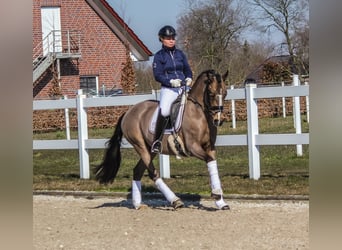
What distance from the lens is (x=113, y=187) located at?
7.41m

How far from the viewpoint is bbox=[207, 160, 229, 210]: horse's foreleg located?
5.59 metres

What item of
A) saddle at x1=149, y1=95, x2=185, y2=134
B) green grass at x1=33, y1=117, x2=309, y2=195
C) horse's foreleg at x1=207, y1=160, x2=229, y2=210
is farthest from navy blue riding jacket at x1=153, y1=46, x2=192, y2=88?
green grass at x1=33, y1=117, x2=309, y2=195

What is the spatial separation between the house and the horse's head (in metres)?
0.54

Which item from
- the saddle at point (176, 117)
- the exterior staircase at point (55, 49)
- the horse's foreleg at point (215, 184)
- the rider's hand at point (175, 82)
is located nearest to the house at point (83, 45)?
the exterior staircase at point (55, 49)

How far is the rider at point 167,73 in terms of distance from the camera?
4.82 m

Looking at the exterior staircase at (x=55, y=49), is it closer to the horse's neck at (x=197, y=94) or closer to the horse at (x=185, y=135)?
the horse at (x=185, y=135)

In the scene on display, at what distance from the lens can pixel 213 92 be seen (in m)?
5.38

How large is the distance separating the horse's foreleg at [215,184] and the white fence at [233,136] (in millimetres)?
951

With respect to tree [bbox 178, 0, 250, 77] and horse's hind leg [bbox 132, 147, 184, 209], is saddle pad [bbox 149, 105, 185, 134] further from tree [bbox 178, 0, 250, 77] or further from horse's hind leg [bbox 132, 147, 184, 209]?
tree [bbox 178, 0, 250, 77]

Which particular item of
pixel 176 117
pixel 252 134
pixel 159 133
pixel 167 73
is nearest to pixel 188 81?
pixel 167 73

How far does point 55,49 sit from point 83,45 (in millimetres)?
216
